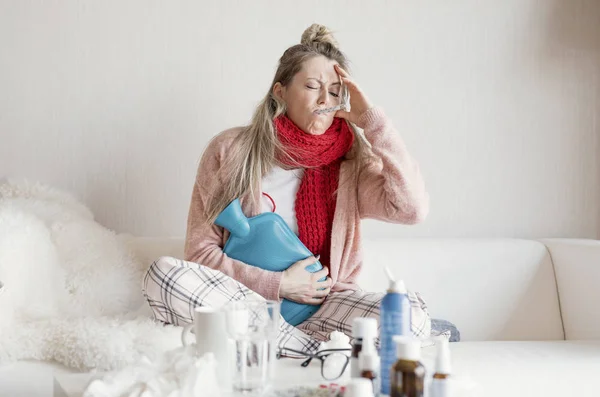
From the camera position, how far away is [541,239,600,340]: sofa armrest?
7.41 ft

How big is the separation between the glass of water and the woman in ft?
2.53

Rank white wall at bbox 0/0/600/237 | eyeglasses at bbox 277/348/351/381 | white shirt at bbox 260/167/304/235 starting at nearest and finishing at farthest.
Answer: eyeglasses at bbox 277/348/351/381 → white shirt at bbox 260/167/304/235 → white wall at bbox 0/0/600/237

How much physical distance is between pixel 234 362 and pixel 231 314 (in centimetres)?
9

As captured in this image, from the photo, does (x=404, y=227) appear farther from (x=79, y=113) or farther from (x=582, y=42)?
(x=79, y=113)

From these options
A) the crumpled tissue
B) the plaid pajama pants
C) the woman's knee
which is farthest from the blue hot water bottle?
the crumpled tissue

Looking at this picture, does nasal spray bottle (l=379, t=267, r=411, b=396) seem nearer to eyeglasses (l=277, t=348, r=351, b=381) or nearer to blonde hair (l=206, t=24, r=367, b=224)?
eyeglasses (l=277, t=348, r=351, b=381)

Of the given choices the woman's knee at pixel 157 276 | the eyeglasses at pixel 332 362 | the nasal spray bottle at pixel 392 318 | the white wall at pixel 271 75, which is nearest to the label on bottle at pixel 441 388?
the nasal spray bottle at pixel 392 318

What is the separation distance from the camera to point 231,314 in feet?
4.04

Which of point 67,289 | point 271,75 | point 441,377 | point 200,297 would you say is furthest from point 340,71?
point 441,377

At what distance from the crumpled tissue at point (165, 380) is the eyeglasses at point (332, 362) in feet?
0.69

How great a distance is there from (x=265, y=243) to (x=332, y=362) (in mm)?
760

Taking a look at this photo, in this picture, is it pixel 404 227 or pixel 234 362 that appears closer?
pixel 234 362

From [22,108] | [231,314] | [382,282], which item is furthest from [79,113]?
[231,314]

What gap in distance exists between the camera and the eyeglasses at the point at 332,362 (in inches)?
51.8
